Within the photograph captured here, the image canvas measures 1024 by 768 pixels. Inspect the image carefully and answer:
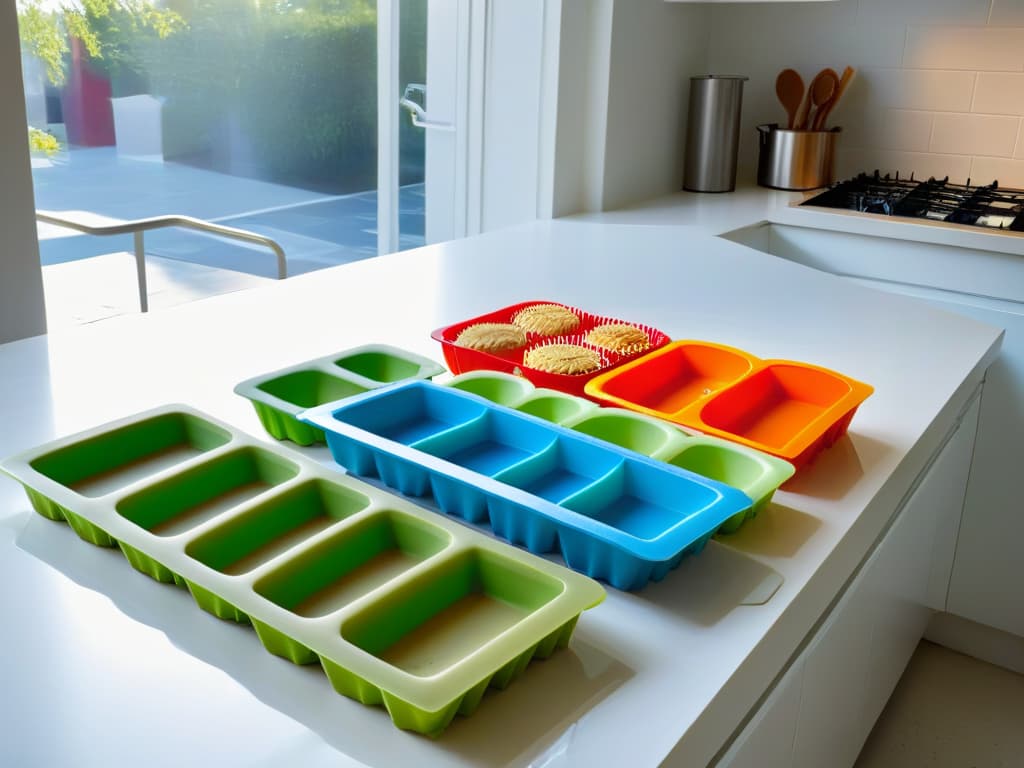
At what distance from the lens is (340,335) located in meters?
1.37

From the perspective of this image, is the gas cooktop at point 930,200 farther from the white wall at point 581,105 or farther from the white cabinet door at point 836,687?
the white cabinet door at point 836,687

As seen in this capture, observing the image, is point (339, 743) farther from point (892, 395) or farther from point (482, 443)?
point (892, 395)

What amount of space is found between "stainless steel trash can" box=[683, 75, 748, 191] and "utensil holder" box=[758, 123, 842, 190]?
0.10 m

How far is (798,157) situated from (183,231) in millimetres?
2734

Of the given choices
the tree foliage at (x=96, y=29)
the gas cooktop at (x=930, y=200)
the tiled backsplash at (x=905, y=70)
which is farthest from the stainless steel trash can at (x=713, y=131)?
the tree foliage at (x=96, y=29)

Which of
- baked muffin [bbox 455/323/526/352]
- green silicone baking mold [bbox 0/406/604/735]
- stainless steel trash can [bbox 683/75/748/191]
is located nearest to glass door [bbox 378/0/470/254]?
stainless steel trash can [bbox 683/75/748/191]

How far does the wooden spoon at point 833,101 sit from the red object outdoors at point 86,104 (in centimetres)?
255

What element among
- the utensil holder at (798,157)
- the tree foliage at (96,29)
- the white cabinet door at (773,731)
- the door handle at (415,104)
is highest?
the tree foliage at (96,29)

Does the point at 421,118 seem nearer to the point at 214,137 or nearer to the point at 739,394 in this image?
the point at 214,137

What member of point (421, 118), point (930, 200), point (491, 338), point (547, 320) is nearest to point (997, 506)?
point (930, 200)

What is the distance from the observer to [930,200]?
233 cm

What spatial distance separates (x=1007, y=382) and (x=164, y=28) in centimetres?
323

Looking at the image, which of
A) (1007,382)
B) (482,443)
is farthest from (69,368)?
(1007,382)

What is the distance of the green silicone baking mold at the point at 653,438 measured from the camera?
89cm
